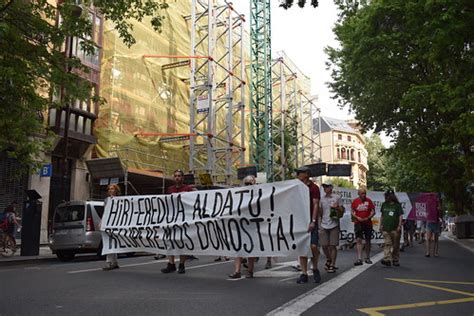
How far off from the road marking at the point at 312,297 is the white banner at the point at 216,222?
673 millimetres

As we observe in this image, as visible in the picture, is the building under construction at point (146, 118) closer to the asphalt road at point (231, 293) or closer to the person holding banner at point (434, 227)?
the asphalt road at point (231, 293)

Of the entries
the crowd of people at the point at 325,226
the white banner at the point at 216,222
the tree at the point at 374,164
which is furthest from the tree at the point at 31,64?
the tree at the point at 374,164

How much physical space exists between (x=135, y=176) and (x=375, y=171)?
235 feet

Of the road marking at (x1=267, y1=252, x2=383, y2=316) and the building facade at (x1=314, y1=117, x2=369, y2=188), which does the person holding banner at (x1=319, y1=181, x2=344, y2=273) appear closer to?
the road marking at (x1=267, y1=252, x2=383, y2=316)

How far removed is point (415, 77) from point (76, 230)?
51.4 feet

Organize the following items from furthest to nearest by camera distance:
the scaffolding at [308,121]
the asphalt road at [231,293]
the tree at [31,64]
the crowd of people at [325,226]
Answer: the scaffolding at [308,121] → the tree at [31,64] → the crowd of people at [325,226] → the asphalt road at [231,293]

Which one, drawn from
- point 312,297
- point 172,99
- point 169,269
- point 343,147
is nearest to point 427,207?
point 169,269

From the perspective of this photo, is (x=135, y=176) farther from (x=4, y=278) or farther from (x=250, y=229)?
(x=250, y=229)

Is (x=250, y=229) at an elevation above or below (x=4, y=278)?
above

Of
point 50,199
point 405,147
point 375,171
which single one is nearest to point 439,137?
point 405,147

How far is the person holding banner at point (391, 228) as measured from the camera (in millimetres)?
10805

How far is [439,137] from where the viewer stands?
24531 mm

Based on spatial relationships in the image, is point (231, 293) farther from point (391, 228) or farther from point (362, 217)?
point (391, 228)

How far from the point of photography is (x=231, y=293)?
645 centimetres
